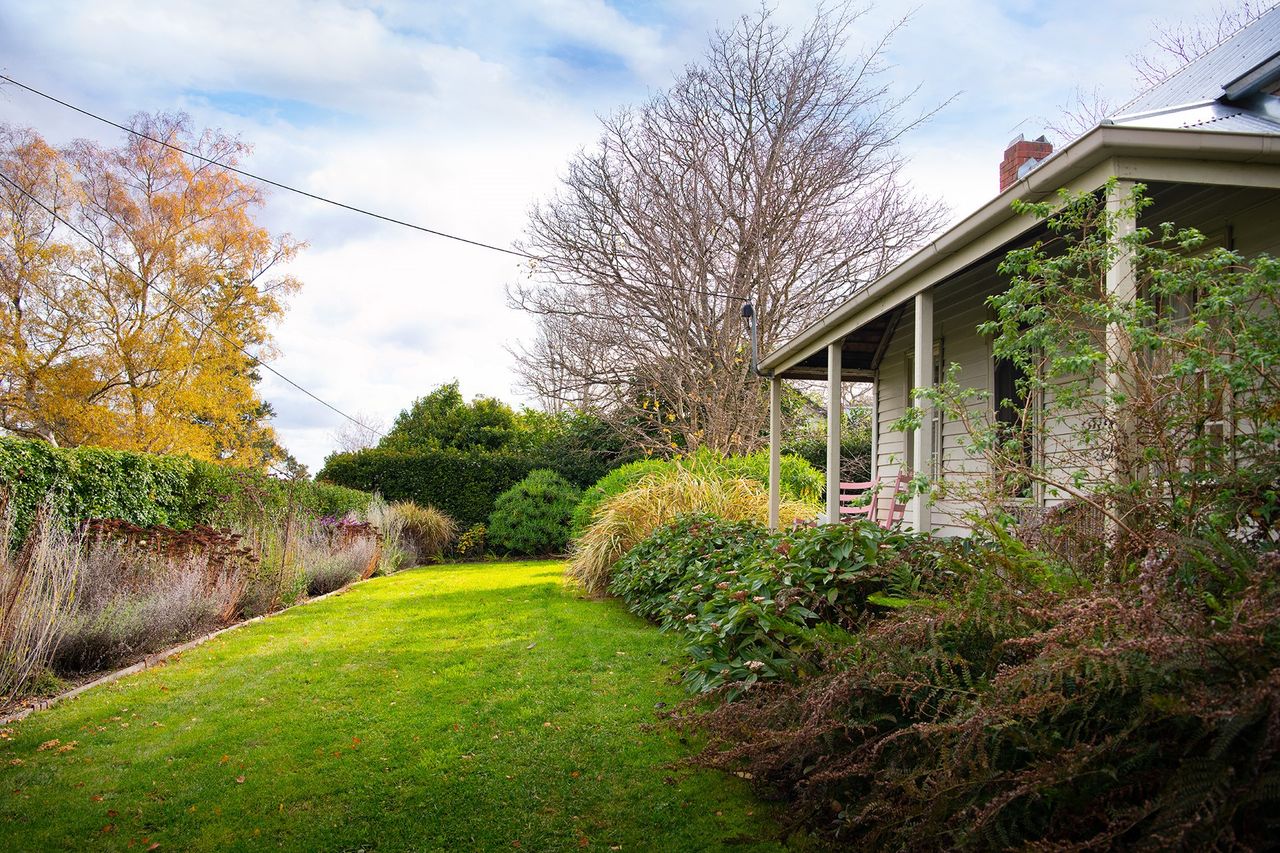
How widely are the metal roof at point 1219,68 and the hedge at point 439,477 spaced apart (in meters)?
12.7

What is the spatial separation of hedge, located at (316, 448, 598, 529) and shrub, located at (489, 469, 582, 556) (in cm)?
81

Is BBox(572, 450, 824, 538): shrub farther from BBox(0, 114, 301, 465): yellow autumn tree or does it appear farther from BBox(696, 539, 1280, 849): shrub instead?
BBox(0, 114, 301, 465): yellow autumn tree

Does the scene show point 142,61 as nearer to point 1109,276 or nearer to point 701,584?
point 701,584

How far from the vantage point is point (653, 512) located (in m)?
9.54

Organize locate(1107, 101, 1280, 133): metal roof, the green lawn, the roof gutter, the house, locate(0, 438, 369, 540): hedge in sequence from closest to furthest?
the green lawn → the roof gutter → the house → locate(1107, 101, 1280, 133): metal roof → locate(0, 438, 369, 540): hedge

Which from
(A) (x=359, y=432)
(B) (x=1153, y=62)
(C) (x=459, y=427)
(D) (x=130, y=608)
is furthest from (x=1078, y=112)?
(A) (x=359, y=432)

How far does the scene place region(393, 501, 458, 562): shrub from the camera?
15312 mm

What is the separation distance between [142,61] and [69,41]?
110cm

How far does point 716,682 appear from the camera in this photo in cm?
376

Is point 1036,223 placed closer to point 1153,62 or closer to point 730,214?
point 730,214

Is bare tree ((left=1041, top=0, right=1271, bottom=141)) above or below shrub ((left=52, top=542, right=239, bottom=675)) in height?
above

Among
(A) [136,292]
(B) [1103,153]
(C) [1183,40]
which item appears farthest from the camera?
(A) [136,292]

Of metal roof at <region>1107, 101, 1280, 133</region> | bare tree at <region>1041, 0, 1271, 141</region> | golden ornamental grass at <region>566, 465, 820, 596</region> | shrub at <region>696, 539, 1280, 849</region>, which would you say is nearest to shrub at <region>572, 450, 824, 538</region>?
golden ornamental grass at <region>566, 465, 820, 596</region>

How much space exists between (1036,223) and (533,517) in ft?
41.4
